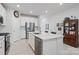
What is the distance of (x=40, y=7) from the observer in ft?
4.91

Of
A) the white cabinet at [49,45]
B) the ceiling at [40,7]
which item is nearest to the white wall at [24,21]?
the ceiling at [40,7]

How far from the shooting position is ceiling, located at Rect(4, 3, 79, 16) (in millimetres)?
1389

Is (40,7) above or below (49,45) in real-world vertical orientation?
above

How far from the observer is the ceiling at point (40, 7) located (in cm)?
139

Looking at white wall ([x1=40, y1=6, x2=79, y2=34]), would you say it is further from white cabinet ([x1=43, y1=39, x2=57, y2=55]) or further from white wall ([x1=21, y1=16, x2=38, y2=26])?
white cabinet ([x1=43, y1=39, x2=57, y2=55])

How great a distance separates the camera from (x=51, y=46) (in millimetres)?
1775

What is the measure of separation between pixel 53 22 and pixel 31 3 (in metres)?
0.56

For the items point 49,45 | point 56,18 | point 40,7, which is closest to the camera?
point 40,7

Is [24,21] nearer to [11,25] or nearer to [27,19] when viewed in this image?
[27,19]

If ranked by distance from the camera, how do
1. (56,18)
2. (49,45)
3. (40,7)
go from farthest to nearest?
1. (49,45)
2. (56,18)
3. (40,7)

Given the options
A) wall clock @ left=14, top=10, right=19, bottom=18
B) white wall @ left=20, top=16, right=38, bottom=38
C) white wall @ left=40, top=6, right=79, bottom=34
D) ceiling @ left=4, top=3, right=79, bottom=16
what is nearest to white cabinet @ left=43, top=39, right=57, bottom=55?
white wall @ left=40, top=6, right=79, bottom=34

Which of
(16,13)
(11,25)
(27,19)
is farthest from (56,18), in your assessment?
(11,25)

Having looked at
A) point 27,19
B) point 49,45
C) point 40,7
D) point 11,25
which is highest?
point 40,7

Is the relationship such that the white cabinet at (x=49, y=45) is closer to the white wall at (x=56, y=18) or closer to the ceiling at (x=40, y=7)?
the white wall at (x=56, y=18)
